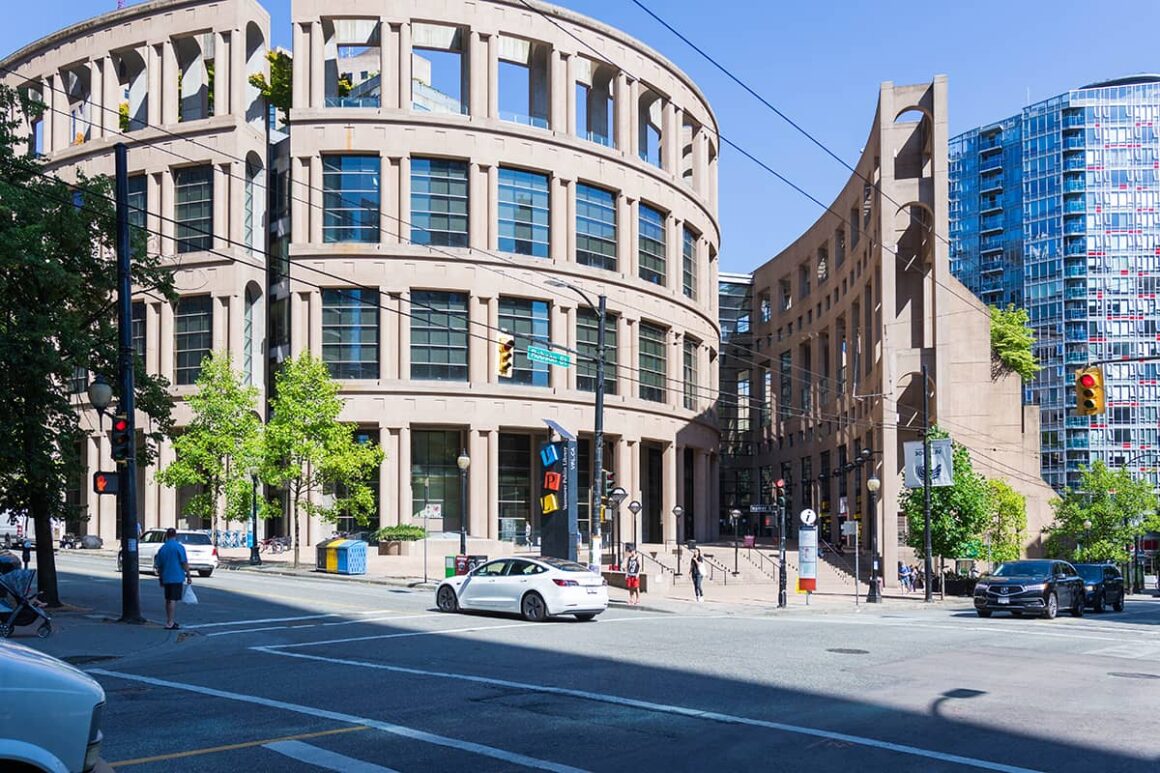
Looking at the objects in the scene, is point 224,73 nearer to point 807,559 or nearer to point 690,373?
point 690,373

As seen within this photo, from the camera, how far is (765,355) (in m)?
100

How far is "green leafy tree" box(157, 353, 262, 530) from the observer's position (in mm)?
50566

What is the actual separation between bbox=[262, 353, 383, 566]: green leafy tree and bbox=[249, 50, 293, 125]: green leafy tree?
1896 cm

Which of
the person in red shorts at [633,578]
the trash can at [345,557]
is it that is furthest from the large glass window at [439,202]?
the person in red shorts at [633,578]

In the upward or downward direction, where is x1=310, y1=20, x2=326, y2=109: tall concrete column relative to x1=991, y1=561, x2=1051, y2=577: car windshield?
upward

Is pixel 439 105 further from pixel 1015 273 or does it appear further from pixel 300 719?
pixel 1015 273

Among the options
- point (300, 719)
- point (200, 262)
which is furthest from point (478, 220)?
point (300, 719)

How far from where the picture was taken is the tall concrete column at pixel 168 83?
6056cm

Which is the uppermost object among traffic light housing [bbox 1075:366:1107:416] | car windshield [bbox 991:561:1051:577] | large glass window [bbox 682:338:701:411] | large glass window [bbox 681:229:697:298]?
large glass window [bbox 681:229:697:298]

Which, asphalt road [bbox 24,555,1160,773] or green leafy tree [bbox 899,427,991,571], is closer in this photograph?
asphalt road [bbox 24,555,1160,773]

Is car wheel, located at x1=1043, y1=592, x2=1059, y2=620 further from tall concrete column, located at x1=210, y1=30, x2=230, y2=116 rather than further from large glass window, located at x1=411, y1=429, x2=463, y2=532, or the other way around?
tall concrete column, located at x1=210, y1=30, x2=230, y2=116

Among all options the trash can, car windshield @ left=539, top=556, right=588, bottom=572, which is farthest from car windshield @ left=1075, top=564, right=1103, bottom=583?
the trash can

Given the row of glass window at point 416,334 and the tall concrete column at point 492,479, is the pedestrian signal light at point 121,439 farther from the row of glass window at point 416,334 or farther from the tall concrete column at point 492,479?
the tall concrete column at point 492,479

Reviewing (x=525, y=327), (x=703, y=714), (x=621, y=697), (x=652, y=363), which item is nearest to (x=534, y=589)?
(x=621, y=697)
